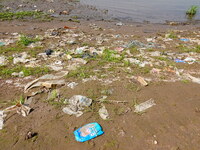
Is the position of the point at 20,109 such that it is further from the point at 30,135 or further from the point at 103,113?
the point at 103,113

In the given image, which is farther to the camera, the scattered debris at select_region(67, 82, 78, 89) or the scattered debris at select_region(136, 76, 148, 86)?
the scattered debris at select_region(136, 76, 148, 86)

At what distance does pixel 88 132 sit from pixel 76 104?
2.07 feet

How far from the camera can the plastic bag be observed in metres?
2.25

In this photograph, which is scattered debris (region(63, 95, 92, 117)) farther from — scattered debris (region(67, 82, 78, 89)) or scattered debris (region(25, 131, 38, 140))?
scattered debris (region(25, 131, 38, 140))

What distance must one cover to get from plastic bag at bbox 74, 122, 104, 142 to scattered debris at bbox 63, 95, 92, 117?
0.30 metres

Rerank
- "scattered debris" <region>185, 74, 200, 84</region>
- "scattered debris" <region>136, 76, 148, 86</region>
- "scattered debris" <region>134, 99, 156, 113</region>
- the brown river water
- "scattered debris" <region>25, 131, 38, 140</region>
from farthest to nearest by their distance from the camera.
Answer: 1. the brown river water
2. "scattered debris" <region>185, 74, 200, 84</region>
3. "scattered debris" <region>136, 76, 148, 86</region>
4. "scattered debris" <region>134, 99, 156, 113</region>
5. "scattered debris" <region>25, 131, 38, 140</region>

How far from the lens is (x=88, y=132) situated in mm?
2309

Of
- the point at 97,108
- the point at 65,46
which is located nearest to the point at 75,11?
the point at 65,46

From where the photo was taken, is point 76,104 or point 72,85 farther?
point 72,85

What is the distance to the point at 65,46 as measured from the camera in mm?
5270

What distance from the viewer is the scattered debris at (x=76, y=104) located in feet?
8.71

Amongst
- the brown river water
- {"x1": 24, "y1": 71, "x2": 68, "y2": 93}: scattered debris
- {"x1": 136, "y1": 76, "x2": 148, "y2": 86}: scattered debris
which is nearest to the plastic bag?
{"x1": 24, "y1": 71, "x2": 68, "y2": 93}: scattered debris

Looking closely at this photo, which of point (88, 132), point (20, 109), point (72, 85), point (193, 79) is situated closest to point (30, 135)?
point (20, 109)

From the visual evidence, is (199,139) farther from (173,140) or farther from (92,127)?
(92,127)
